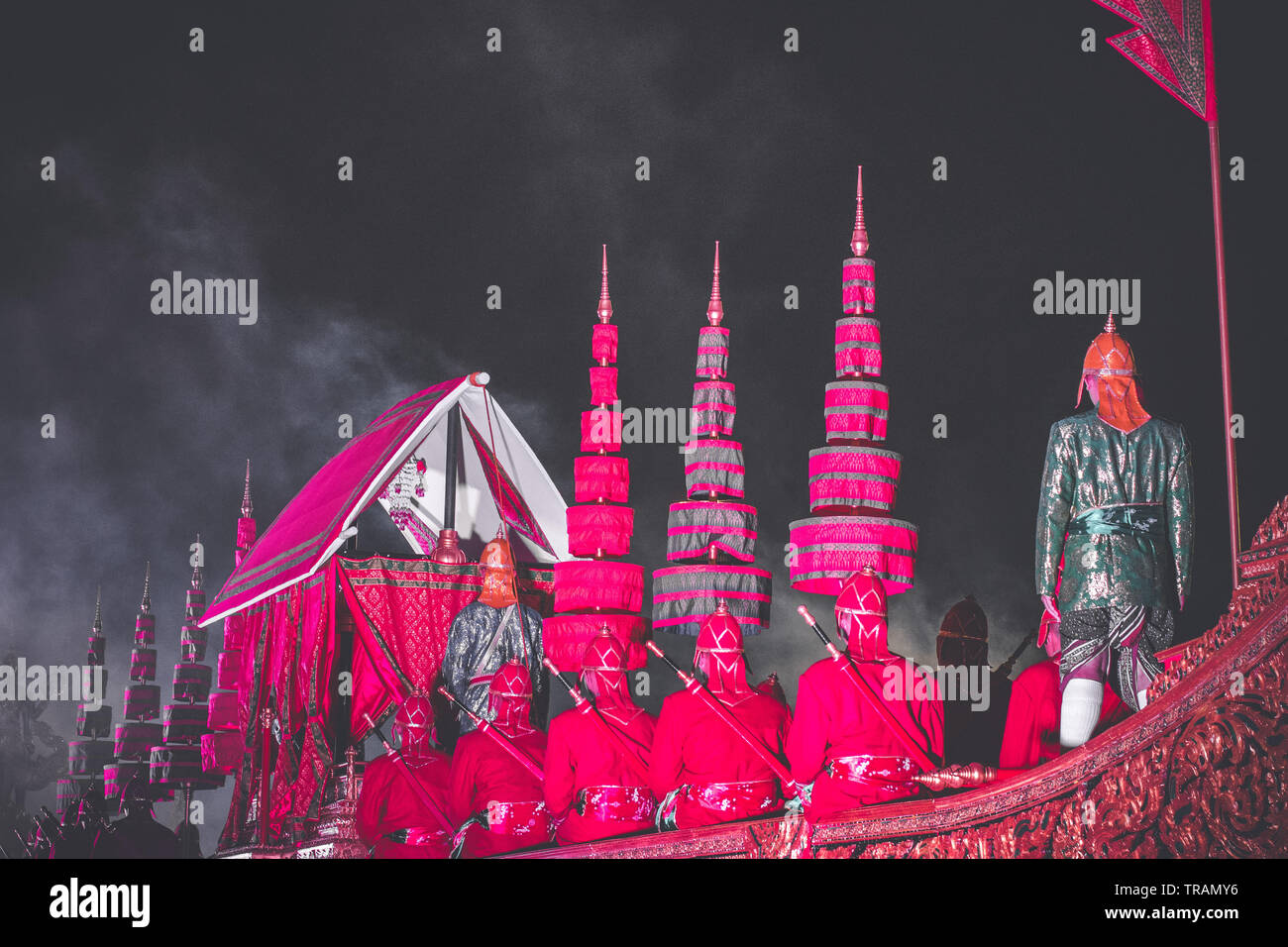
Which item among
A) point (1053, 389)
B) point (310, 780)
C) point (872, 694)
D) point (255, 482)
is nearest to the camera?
point (872, 694)

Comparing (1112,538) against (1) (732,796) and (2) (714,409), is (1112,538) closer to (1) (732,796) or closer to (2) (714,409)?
(1) (732,796)

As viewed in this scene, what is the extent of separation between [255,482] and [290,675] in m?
1.28

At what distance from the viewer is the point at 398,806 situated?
894cm

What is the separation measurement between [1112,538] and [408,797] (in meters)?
4.23

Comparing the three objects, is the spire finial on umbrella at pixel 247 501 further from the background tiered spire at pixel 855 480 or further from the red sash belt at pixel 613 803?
the background tiered spire at pixel 855 480

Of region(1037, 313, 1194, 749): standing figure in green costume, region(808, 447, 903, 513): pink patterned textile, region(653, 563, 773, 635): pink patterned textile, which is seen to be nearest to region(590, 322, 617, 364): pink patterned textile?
region(653, 563, 773, 635): pink patterned textile

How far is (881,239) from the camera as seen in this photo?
28.9 ft

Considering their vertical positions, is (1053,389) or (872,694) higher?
(1053,389)

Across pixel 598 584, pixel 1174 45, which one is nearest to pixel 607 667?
pixel 598 584

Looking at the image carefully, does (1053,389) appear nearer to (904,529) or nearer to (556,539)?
(904,529)

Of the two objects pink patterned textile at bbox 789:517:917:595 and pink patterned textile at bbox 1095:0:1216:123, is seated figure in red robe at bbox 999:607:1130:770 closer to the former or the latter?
pink patterned textile at bbox 789:517:917:595

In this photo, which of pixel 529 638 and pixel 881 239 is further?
pixel 529 638
